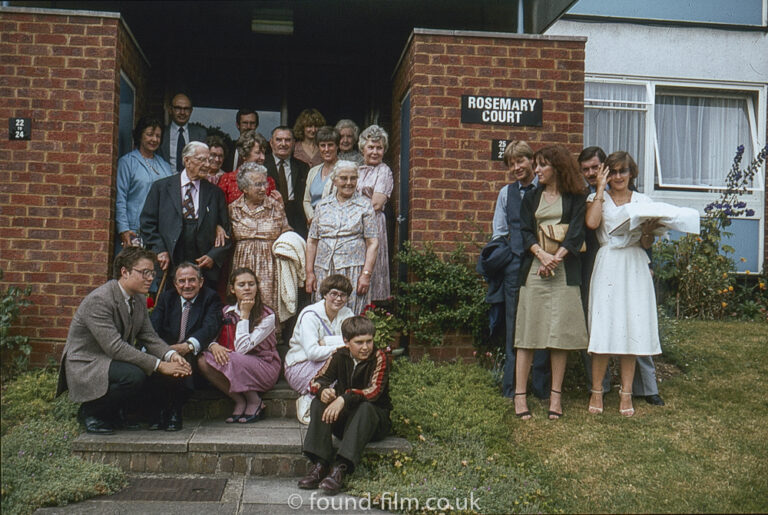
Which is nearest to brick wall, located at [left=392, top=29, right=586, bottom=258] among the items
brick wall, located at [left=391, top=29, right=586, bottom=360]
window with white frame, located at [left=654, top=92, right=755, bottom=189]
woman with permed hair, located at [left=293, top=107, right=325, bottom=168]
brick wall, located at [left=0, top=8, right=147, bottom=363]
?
brick wall, located at [left=391, top=29, right=586, bottom=360]

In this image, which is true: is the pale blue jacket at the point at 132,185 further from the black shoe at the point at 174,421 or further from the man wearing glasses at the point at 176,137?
the black shoe at the point at 174,421

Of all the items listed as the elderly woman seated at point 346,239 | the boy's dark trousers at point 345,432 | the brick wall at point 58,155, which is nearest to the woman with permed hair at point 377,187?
the elderly woman seated at point 346,239

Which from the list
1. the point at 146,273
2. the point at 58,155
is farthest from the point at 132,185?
the point at 146,273

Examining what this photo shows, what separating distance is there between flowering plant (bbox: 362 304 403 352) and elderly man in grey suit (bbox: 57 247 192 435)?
5.02 feet

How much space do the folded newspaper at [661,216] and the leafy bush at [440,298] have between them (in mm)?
1521

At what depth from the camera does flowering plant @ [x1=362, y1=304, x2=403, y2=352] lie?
5797 mm

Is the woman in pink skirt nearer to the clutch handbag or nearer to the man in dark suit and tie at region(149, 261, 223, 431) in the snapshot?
the man in dark suit and tie at region(149, 261, 223, 431)

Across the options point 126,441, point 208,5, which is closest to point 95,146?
point 208,5

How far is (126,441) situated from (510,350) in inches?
115

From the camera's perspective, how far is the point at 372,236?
579cm

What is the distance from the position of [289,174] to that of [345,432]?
295 centimetres

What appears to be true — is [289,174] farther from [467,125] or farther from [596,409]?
[596,409]

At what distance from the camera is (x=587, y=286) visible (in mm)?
5633

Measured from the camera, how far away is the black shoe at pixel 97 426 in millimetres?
4863
